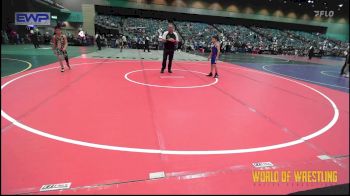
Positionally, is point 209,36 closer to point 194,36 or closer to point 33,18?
point 194,36

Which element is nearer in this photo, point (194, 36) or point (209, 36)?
point (194, 36)

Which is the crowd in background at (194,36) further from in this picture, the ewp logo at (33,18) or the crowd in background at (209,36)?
the ewp logo at (33,18)

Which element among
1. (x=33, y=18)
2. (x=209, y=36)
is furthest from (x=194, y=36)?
(x=33, y=18)

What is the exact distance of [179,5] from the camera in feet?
93.0

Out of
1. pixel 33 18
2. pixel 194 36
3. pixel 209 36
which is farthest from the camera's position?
pixel 209 36

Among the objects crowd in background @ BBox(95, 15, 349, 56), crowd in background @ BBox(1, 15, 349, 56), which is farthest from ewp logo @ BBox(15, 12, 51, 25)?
crowd in background @ BBox(95, 15, 349, 56)

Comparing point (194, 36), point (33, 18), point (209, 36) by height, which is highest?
point (209, 36)

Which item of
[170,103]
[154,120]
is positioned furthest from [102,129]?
[170,103]

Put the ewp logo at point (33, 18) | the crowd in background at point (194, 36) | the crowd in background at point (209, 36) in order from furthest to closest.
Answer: the crowd in background at point (209, 36) < the crowd in background at point (194, 36) < the ewp logo at point (33, 18)

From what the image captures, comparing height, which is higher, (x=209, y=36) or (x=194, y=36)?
(x=209, y=36)

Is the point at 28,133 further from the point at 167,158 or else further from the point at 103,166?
the point at 167,158

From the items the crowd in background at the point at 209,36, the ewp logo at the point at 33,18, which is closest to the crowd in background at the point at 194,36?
the crowd in background at the point at 209,36

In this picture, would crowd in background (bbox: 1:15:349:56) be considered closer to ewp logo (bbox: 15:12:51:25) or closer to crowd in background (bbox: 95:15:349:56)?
crowd in background (bbox: 95:15:349:56)

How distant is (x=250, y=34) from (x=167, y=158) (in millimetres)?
32176
